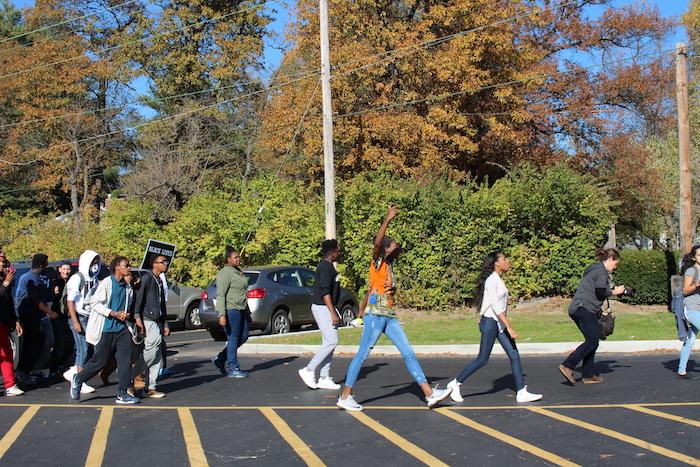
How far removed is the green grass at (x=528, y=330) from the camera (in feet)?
48.1

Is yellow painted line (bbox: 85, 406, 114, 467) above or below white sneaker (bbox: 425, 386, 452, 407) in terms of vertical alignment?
below

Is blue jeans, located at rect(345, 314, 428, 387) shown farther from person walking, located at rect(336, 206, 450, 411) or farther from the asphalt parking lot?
the asphalt parking lot

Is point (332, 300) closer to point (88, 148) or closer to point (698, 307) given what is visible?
point (698, 307)

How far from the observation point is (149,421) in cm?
808

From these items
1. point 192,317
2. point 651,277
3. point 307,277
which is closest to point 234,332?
point 307,277

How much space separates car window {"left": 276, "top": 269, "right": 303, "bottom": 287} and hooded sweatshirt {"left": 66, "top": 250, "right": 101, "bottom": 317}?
7366 mm

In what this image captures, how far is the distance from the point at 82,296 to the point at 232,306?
1955 mm

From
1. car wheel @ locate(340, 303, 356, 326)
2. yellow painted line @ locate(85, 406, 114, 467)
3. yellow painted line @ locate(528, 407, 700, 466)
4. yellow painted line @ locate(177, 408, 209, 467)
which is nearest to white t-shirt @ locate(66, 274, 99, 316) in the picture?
yellow painted line @ locate(85, 406, 114, 467)

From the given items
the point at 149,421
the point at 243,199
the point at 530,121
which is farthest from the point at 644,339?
the point at 530,121

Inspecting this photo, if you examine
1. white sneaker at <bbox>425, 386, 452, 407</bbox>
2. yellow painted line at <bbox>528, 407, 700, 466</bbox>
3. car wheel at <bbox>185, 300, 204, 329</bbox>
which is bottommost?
yellow painted line at <bbox>528, 407, 700, 466</bbox>

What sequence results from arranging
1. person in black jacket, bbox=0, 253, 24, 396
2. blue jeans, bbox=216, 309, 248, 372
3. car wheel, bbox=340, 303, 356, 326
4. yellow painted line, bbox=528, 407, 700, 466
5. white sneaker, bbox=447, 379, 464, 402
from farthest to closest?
car wheel, bbox=340, 303, 356, 326 < blue jeans, bbox=216, 309, 248, 372 < person in black jacket, bbox=0, 253, 24, 396 < white sneaker, bbox=447, 379, 464, 402 < yellow painted line, bbox=528, 407, 700, 466

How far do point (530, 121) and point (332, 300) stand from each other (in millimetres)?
23731

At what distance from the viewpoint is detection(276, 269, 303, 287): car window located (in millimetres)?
17312

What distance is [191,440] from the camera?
7.13 metres
